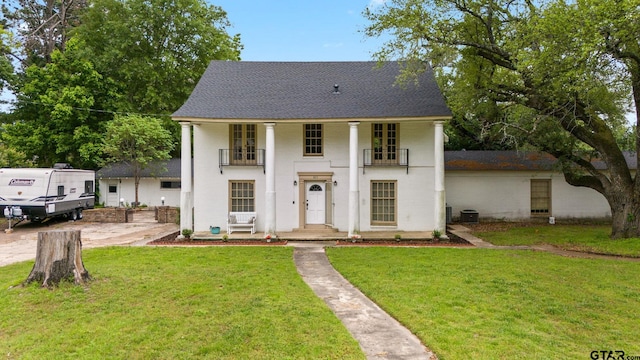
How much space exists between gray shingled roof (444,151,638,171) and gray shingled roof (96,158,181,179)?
1795 centimetres

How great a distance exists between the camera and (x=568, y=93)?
37.4 ft

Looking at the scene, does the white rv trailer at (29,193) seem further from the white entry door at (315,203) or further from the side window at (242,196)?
the white entry door at (315,203)

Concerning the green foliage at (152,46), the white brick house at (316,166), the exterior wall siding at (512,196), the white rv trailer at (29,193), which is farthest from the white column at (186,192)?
the green foliage at (152,46)

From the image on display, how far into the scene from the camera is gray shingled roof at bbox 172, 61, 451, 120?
1378cm

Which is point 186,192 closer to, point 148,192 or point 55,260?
point 55,260

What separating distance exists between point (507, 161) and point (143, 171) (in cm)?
2283

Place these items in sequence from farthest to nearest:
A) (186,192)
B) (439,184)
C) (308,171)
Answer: (308,171), (186,192), (439,184)

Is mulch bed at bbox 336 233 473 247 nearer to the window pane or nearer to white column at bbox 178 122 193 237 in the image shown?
the window pane

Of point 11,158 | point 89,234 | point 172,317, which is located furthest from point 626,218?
point 11,158

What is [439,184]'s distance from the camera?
13461mm

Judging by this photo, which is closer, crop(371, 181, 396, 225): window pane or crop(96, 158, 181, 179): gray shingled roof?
crop(371, 181, 396, 225): window pane

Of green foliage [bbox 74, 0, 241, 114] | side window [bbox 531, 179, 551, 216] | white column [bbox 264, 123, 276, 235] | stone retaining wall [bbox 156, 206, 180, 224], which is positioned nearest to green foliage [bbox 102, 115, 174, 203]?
stone retaining wall [bbox 156, 206, 180, 224]

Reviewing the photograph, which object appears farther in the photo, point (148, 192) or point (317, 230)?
point (148, 192)

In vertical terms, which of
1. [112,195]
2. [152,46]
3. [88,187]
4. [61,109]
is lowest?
[112,195]
